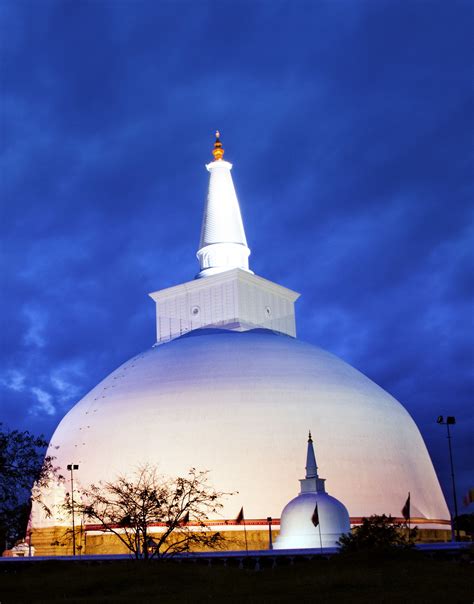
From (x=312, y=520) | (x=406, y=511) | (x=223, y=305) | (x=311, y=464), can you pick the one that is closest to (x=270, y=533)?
(x=312, y=520)

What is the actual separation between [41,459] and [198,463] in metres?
18.5

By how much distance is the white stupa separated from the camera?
43406 millimetres

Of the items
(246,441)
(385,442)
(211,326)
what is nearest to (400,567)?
(246,441)

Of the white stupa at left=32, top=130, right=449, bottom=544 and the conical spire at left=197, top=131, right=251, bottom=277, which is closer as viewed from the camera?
the white stupa at left=32, top=130, right=449, bottom=544

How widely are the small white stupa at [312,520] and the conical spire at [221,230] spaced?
21.2m

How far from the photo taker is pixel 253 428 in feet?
146

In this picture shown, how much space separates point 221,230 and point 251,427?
61.1ft

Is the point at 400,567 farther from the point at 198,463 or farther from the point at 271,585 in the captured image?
the point at 198,463

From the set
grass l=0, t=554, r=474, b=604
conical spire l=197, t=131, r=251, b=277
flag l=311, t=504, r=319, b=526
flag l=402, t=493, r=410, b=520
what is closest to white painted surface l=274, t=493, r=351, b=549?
flag l=311, t=504, r=319, b=526

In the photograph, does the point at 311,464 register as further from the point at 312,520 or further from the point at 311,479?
the point at 312,520

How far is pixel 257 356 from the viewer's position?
160 ft

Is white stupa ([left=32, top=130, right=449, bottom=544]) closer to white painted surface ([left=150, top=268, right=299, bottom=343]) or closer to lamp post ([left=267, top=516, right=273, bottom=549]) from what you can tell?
lamp post ([left=267, top=516, right=273, bottom=549])

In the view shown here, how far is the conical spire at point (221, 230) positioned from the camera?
58.4 m

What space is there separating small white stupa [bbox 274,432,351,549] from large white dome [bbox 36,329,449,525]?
2.72 meters
